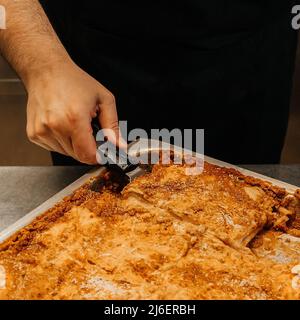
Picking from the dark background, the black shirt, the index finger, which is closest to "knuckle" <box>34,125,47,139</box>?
the index finger

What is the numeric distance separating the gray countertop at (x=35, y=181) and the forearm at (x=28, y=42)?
544mm

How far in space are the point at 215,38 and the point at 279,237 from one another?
1038mm

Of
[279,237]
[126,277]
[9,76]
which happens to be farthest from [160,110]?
[9,76]

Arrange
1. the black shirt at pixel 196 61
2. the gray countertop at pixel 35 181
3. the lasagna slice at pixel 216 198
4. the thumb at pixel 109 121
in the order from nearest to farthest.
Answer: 1. the lasagna slice at pixel 216 198
2. the thumb at pixel 109 121
3. the gray countertop at pixel 35 181
4. the black shirt at pixel 196 61

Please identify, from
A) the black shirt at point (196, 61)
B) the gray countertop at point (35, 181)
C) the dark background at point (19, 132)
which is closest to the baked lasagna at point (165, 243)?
the gray countertop at point (35, 181)

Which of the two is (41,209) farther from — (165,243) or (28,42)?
(28,42)

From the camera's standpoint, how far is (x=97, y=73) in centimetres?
253

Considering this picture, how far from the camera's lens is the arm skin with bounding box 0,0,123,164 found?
1.79 m

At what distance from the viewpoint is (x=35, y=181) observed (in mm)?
2346

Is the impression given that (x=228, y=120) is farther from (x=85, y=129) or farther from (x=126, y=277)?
(x=126, y=277)

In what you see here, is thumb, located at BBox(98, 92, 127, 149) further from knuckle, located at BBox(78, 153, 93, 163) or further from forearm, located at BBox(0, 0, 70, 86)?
forearm, located at BBox(0, 0, 70, 86)

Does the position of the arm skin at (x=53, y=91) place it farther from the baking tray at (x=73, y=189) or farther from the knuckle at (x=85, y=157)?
the baking tray at (x=73, y=189)

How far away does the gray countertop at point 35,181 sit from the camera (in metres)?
2.18

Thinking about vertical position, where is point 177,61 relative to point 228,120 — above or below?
above
